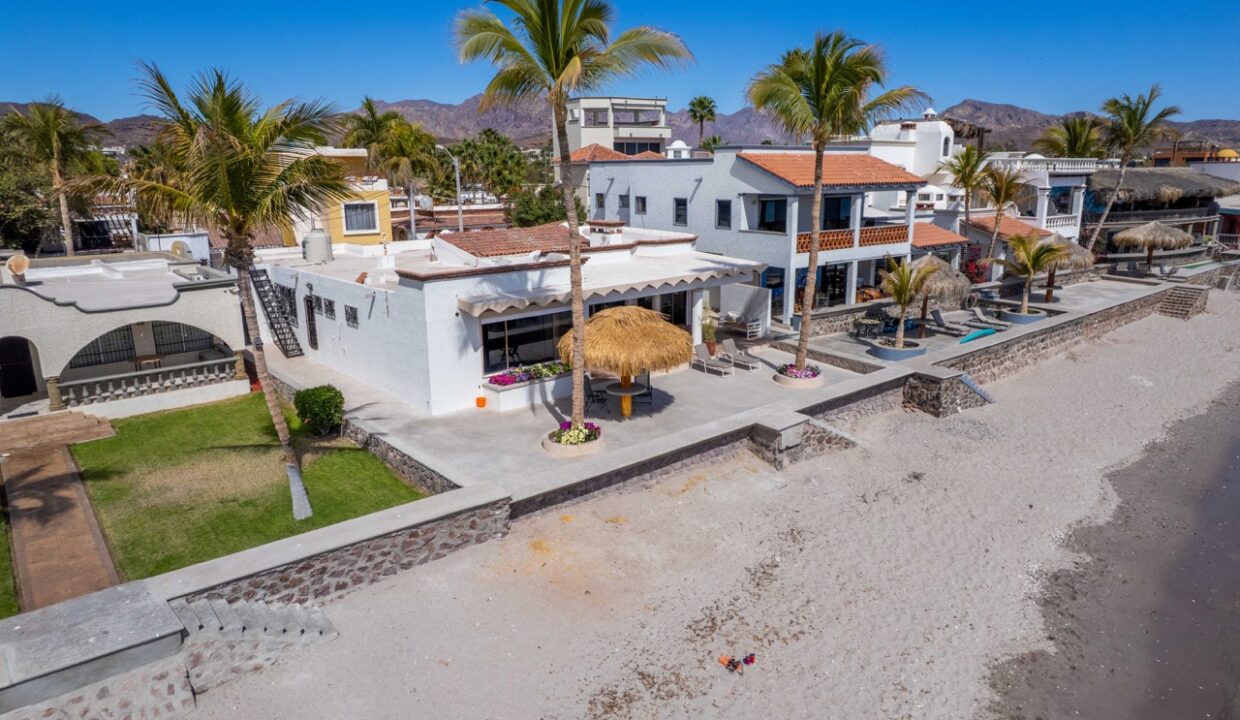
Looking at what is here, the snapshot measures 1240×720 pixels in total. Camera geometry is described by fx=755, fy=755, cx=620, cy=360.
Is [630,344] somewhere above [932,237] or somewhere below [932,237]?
below

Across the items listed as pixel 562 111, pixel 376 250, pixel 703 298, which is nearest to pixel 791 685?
pixel 562 111

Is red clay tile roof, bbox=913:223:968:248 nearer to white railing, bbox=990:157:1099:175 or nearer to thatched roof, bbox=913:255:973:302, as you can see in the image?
thatched roof, bbox=913:255:973:302

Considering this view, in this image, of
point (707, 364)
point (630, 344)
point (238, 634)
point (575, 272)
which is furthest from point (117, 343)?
point (707, 364)

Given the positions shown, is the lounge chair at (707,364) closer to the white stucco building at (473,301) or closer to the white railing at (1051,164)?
the white stucco building at (473,301)

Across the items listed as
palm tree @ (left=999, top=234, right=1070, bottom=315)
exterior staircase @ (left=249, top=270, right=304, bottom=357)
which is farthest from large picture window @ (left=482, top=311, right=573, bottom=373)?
palm tree @ (left=999, top=234, right=1070, bottom=315)

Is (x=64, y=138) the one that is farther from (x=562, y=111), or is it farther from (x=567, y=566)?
(x=567, y=566)

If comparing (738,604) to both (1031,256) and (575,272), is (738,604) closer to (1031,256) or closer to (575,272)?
(575,272)

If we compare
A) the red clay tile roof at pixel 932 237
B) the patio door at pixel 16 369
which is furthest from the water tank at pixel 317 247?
the red clay tile roof at pixel 932 237
